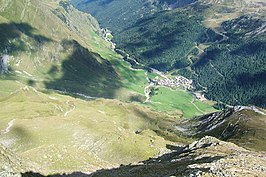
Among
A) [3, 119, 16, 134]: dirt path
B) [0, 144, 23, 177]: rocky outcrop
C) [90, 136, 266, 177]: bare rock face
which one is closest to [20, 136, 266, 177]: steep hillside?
[90, 136, 266, 177]: bare rock face

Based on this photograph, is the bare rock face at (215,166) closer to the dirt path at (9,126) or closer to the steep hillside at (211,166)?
the steep hillside at (211,166)

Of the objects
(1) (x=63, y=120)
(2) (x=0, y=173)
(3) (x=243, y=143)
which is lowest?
(3) (x=243, y=143)

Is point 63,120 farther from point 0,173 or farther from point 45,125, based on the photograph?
point 0,173

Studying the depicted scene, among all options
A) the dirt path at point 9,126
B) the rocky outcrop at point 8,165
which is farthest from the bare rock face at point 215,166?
the dirt path at point 9,126

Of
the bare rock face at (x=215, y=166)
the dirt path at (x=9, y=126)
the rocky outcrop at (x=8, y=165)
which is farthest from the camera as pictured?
the dirt path at (x=9, y=126)

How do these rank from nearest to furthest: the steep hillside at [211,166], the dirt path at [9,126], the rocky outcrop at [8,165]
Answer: the steep hillside at [211,166] < the rocky outcrop at [8,165] < the dirt path at [9,126]

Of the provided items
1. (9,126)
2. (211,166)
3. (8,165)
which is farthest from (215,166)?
(9,126)

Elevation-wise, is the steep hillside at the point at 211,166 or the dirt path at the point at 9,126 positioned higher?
the steep hillside at the point at 211,166

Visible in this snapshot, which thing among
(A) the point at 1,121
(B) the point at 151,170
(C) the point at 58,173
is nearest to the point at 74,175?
(C) the point at 58,173

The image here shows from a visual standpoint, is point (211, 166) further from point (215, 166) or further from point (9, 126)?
point (9, 126)

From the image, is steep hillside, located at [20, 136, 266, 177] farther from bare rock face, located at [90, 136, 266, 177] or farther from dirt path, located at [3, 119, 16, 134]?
dirt path, located at [3, 119, 16, 134]

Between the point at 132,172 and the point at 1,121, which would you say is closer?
the point at 132,172
